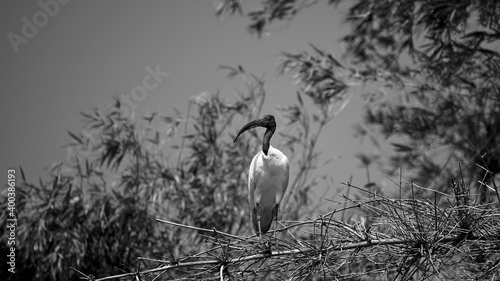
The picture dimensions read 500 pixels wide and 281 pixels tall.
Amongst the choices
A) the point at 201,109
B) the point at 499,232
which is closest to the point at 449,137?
the point at 201,109

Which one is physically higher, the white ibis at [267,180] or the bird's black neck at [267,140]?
the bird's black neck at [267,140]

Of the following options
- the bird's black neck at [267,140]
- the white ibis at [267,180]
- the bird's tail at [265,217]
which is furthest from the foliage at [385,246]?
the bird's tail at [265,217]

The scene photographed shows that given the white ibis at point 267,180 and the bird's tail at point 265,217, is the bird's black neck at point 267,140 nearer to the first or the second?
the white ibis at point 267,180

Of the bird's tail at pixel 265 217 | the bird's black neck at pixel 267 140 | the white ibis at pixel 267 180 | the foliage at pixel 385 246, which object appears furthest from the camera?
the bird's tail at pixel 265 217

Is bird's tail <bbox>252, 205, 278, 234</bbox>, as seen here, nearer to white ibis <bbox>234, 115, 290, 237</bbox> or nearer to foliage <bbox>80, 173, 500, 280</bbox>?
white ibis <bbox>234, 115, 290, 237</bbox>

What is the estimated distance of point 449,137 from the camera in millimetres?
5754

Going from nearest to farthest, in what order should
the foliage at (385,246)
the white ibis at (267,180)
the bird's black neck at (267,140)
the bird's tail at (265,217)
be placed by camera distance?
the foliage at (385,246) → the bird's black neck at (267,140) → the white ibis at (267,180) → the bird's tail at (265,217)

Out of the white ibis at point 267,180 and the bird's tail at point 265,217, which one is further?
the bird's tail at point 265,217

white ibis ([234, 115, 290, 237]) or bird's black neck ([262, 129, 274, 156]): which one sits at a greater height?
bird's black neck ([262, 129, 274, 156])

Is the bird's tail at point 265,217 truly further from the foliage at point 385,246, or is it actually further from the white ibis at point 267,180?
the foliage at point 385,246

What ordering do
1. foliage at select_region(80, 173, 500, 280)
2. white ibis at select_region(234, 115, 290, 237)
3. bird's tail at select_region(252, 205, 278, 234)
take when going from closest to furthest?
1. foliage at select_region(80, 173, 500, 280)
2. white ibis at select_region(234, 115, 290, 237)
3. bird's tail at select_region(252, 205, 278, 234)

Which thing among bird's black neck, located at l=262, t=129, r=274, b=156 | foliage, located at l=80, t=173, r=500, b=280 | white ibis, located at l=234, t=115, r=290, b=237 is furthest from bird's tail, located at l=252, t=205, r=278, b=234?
foliage, located at l=80, t=173, r=500, b=280

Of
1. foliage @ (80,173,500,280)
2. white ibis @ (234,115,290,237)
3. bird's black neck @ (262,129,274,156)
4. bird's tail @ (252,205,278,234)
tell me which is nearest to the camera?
foliage @ (80,173,500,280)

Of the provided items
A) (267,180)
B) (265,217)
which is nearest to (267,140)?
(267,180)
